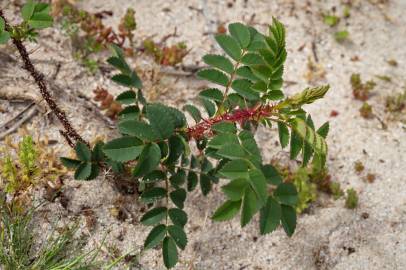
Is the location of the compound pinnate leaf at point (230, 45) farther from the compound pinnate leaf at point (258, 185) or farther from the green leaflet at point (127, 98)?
the compound pinnate leaf at point (258, 185)

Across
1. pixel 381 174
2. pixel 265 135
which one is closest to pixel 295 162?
pixel 265 135

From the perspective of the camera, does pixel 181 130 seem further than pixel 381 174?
No

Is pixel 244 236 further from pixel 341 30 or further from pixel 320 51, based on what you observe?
pixel 341 30

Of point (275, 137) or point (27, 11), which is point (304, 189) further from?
point (27, 11)

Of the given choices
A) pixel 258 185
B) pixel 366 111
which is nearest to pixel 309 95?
pixel 258 185

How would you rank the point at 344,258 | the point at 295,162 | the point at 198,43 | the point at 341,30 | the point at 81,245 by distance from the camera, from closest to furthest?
the point at 81,245
the point at 344,258
the point at 295,162
the point at 198,43
the point at 341,30

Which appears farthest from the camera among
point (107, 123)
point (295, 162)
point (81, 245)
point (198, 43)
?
point (198, 43)

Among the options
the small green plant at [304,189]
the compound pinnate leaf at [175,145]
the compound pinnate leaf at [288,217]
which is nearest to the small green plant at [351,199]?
the small green plant at [304,189]
